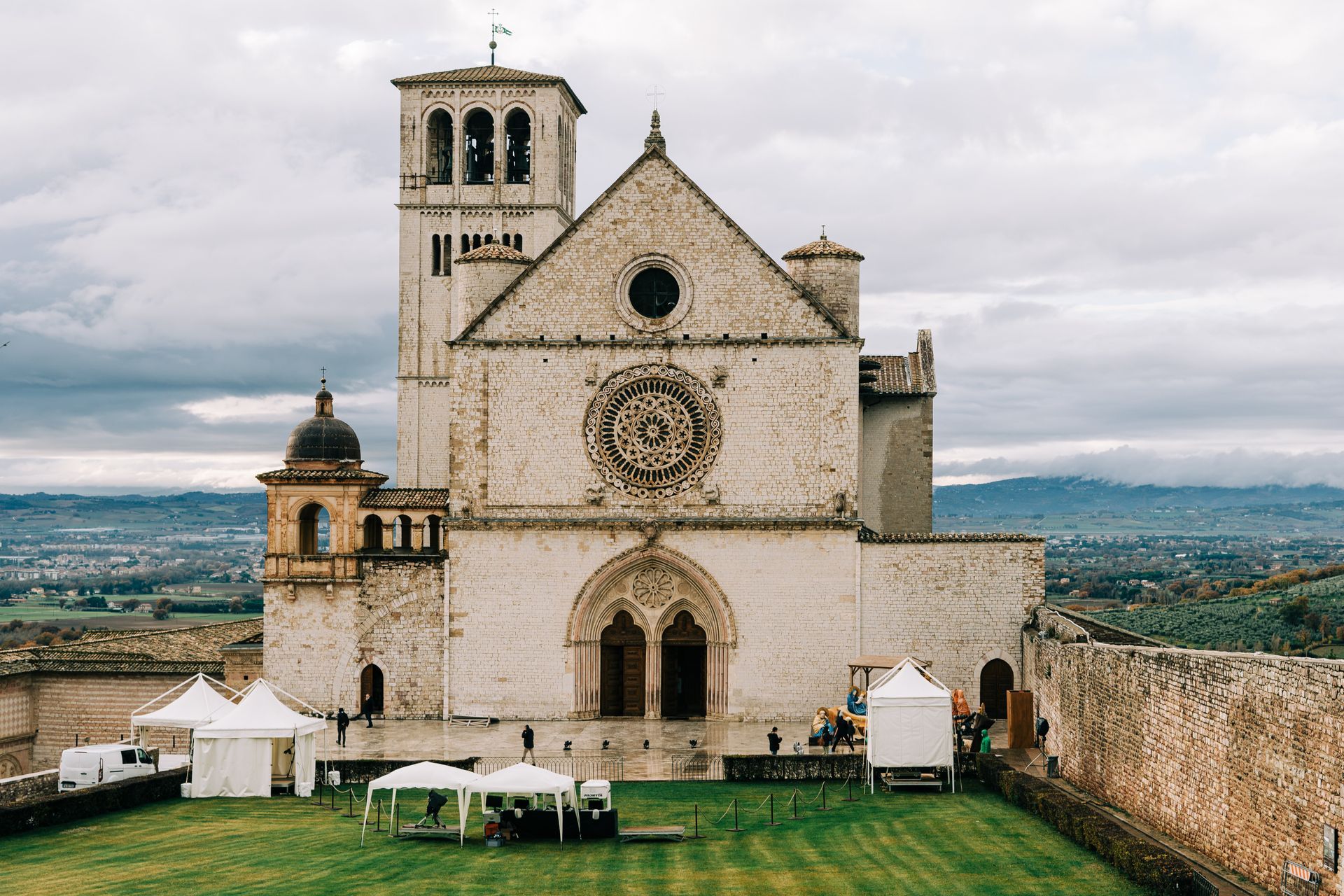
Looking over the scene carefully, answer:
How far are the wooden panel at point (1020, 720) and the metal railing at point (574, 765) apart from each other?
33.4 ft

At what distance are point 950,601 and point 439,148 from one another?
1189 inches

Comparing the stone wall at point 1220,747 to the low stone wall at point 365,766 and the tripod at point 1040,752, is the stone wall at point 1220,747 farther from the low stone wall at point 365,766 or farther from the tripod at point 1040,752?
the low stone wall at point 365,766

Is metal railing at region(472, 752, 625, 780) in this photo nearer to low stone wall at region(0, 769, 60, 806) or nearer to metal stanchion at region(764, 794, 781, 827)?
metal stanchion at region(764, 794, 781, 827)

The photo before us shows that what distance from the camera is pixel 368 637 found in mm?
45625

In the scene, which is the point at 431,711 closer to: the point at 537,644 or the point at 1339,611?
the point at 537,644

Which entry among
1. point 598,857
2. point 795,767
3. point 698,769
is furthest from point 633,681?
point 598,857

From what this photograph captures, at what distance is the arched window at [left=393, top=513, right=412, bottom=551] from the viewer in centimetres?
4800

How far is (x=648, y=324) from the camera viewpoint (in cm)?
4553

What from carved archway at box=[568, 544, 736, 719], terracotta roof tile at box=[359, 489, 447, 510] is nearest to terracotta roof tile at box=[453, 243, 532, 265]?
terracotta roof tile at box=[359, 489, 447, 510]

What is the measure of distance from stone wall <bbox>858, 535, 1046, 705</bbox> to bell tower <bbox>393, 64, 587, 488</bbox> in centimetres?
2211

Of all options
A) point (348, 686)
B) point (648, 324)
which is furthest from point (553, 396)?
point (348, 686)

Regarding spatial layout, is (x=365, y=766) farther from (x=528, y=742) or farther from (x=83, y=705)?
(x=83, y=705)

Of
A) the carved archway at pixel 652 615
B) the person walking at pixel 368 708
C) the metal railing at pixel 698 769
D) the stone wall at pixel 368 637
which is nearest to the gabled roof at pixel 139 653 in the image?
the stone wall at pixel 368 637

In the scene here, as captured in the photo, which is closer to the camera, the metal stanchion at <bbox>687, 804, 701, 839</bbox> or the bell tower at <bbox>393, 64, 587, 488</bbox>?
the metal stanchion at <bbox>687, 804, 701, 839</bbox>
